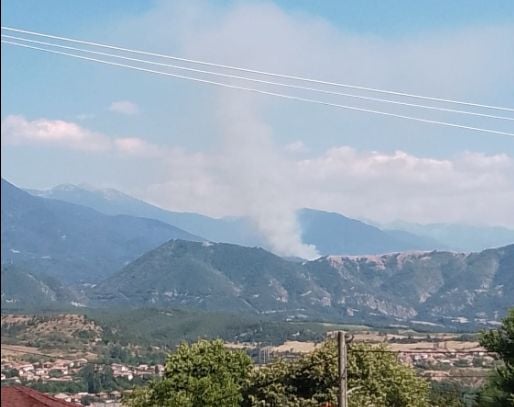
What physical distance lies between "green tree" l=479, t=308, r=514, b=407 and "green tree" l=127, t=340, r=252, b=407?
28.7 feet

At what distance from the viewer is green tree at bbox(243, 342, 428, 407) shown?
3197 cm

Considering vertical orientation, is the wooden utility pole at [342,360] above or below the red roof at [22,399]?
above

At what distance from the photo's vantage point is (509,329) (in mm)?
31109

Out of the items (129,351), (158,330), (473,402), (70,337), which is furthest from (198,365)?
(158,330)

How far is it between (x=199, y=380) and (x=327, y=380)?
466 cm

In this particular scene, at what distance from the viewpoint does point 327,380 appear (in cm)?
3203

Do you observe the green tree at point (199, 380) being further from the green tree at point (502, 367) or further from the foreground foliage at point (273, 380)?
the green tree at point (502, 367)

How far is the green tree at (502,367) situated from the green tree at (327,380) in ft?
9.81

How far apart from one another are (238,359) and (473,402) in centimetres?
901

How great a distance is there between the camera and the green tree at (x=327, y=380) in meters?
32.0

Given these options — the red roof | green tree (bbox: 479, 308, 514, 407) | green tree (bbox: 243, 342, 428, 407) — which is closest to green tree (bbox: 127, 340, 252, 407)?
green tree (bbox: 243, 342, 428, 407)

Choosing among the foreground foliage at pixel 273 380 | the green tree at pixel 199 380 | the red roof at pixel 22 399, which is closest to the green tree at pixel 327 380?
the foreground foliage at pixel 273 380

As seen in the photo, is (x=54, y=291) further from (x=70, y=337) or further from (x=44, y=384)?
(x=44, y=384)

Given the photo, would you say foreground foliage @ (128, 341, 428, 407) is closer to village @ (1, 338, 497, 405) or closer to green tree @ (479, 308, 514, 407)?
village @ (1, 338, 497, 405)
